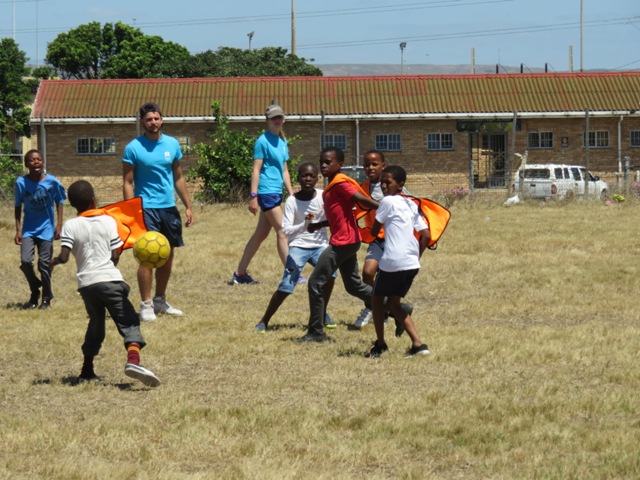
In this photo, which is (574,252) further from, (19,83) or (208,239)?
(19,83)

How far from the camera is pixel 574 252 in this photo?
629 inches

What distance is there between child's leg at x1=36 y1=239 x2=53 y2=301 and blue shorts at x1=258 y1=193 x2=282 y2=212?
239 centimetres

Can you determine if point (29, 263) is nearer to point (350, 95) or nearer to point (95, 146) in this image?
point (95, 146)

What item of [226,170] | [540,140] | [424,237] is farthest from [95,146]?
[424,237]

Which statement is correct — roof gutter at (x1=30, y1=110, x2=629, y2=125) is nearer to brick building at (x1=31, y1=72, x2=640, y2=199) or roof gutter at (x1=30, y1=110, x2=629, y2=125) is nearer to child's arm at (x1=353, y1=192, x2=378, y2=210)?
brick building at (x1=31, y1=72, x2=640, y2=199)

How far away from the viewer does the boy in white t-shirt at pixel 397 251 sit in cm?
870

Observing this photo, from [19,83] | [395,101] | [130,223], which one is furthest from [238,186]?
[19,83]

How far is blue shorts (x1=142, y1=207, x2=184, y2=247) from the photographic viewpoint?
10.9 metres

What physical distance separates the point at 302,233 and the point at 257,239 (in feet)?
11.1

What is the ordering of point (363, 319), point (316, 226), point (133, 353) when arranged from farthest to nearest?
point (363, 319) < point (316, 226) < point (133, 353)

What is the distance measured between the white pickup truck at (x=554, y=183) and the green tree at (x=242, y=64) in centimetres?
2463

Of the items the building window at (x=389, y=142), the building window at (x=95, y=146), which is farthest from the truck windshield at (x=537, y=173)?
the building window at (x=95, y=146)

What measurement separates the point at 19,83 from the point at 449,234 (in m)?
48.2

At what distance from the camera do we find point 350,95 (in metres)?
40.0
